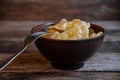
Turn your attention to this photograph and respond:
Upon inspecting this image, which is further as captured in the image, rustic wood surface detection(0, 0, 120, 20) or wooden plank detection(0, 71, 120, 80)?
rustic wood surface detection(0, 0, 120, 20)

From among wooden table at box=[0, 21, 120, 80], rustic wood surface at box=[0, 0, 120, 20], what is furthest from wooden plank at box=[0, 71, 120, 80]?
rustic wood surface at box=[0, 0, 120, 20]

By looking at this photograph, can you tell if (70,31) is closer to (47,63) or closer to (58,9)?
(47,63)

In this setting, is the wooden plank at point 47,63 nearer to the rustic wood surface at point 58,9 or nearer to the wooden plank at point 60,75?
the wooden plank at point 60,75

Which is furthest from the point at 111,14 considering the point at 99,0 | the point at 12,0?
the point at 12,0

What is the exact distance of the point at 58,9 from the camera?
1629 millimetres

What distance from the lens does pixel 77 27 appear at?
2.49ft

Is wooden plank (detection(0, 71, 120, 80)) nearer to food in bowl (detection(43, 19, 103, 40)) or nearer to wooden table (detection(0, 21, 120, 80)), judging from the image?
wooden table (detection(0, 21, 120, 80))

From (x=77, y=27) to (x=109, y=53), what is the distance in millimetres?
234

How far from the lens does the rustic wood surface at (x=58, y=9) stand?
5.28ft

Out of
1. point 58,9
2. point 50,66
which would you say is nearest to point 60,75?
point 50,66

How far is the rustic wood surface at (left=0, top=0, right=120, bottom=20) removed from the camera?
1.61 m

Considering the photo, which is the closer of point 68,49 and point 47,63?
point 68,49

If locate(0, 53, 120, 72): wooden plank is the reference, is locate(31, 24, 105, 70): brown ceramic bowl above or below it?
above

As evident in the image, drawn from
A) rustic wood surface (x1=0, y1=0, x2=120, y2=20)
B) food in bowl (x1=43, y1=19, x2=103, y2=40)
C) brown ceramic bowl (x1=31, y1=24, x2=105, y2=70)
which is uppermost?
food in bowl (x1=43, y1=19, x2=103, y2=40)
